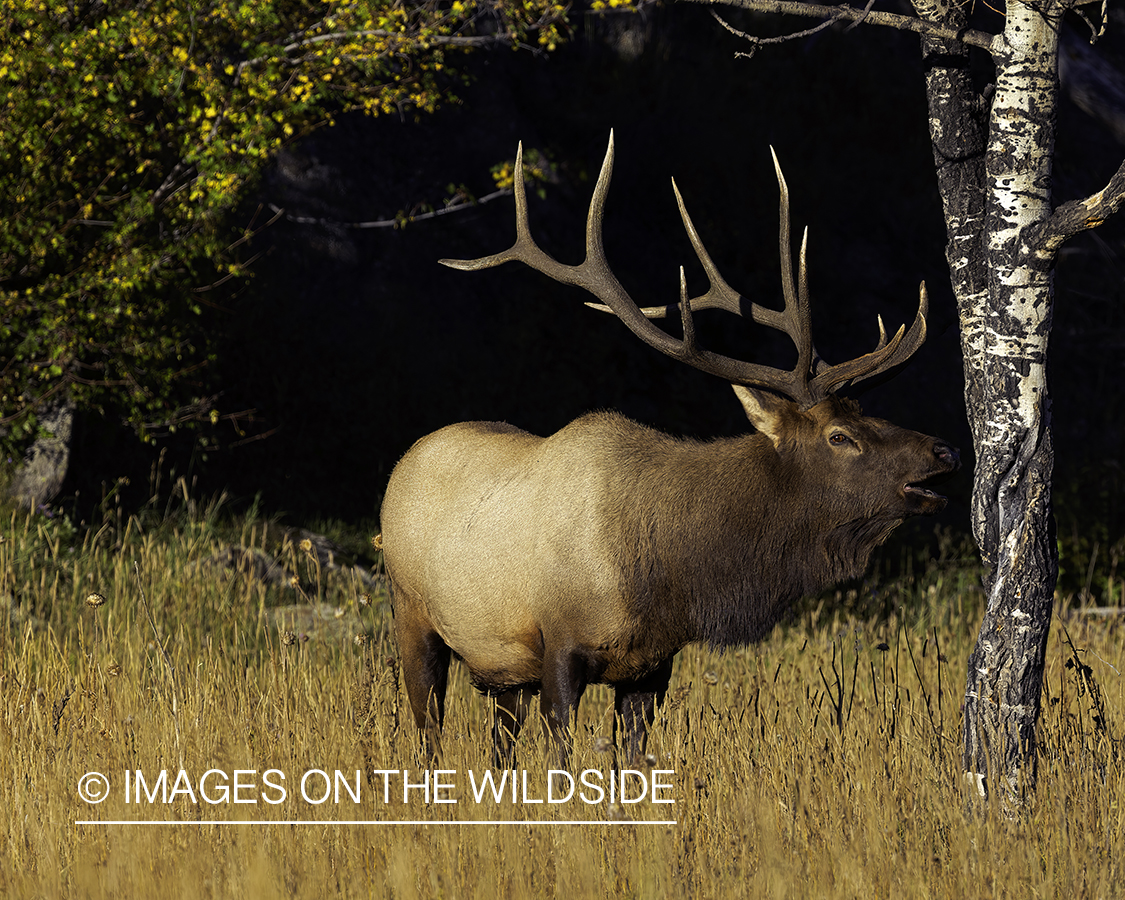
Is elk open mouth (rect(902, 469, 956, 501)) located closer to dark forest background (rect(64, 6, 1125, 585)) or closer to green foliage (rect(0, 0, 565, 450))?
green foliage (rect(0, 0, 565, 450))

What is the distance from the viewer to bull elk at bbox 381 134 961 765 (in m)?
4.39

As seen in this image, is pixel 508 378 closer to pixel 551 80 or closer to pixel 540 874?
pixel 551 80

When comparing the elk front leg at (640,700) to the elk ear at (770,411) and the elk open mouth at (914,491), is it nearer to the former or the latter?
the elk ear at (770,411)

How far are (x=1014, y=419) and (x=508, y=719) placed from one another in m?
2.51

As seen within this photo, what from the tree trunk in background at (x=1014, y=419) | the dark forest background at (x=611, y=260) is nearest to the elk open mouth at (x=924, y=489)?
the tree trunk in background at (x=1014, y=419)

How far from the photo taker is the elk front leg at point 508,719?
467 cm

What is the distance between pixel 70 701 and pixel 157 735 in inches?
21.4

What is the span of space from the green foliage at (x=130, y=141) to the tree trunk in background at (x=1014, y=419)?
447 cm

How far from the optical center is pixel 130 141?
7918 mm

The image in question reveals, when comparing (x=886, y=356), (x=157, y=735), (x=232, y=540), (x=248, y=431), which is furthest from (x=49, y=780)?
(x=248, y=431)

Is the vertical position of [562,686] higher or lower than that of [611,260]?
lower

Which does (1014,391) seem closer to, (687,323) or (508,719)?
(687,323)

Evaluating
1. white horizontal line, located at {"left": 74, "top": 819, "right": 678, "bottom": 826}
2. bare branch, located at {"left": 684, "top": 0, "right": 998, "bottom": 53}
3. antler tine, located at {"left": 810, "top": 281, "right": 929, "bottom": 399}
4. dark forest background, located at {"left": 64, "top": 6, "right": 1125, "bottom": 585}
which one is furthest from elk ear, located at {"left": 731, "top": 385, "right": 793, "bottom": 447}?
dark forest background, located at {"left": 64, "top": 6, "right": 1125, "bottom": 585}

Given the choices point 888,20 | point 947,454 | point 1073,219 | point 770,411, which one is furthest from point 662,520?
point 888,20
